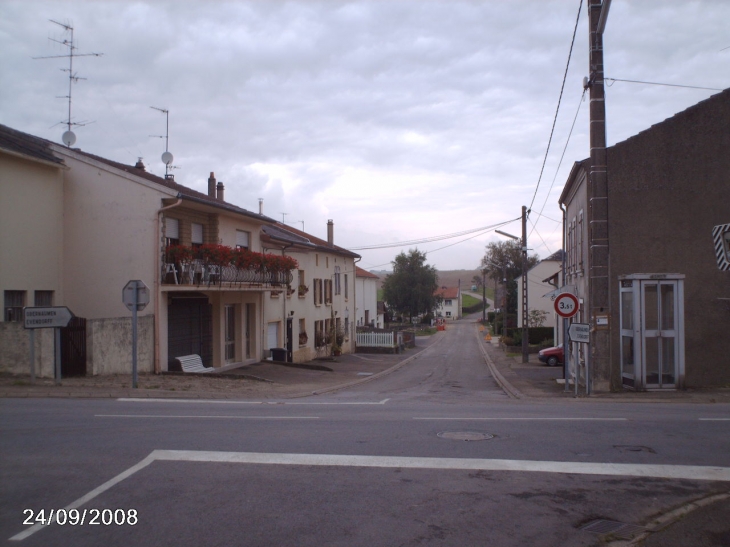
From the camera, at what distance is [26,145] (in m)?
19.6

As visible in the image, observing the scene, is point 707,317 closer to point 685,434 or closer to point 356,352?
point 685,434

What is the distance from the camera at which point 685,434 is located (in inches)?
371

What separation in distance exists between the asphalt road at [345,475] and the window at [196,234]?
11.2 meters

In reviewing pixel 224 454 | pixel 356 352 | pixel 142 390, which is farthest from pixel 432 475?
pixel 356 352

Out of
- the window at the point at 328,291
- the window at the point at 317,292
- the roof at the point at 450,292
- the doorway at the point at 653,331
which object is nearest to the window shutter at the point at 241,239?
the window at the point at 317,292

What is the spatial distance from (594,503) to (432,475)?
1.69 metres

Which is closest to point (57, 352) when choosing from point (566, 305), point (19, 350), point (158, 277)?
point (19, 350)

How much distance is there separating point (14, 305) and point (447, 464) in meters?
16.2

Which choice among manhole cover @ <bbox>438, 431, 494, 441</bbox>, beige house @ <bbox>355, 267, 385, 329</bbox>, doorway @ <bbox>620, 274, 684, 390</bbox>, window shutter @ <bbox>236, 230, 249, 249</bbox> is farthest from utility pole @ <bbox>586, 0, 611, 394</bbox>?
beige house @ <bbox>355, 267, 385, 329</bbox>

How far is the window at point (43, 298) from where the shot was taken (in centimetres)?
1989

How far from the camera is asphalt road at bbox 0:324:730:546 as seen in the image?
5.38 meters

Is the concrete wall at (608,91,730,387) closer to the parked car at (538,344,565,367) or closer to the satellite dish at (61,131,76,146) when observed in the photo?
the parked car at (538,344,565,367)

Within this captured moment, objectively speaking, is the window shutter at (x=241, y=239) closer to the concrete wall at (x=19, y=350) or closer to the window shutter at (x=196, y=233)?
the window shutter at (x=196, y=233)

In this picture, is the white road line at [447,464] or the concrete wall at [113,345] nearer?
the white road line at [447,464]
